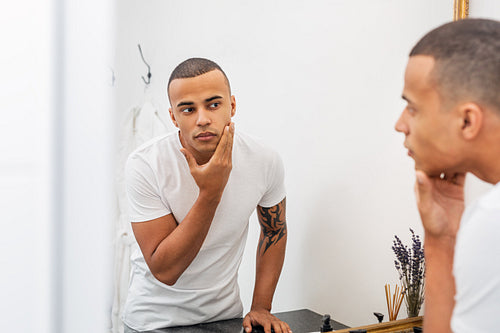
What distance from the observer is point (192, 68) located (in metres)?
0.87

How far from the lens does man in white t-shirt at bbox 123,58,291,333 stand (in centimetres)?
85

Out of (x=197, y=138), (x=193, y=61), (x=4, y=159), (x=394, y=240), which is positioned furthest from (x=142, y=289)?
(x=394, y=240)

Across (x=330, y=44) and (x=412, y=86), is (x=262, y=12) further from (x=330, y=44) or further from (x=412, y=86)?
(x=412, y=86)

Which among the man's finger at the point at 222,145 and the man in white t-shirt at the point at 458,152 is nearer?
the man in white t-shirt at the point at 458,152

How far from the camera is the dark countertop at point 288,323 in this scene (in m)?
0.89

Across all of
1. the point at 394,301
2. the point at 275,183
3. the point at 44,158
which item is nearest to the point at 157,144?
the point at 275,183

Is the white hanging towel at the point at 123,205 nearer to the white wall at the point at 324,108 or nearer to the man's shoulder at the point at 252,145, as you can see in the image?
the white wall at the point at 324,108

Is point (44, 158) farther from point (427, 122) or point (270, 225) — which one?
point (270, 225)

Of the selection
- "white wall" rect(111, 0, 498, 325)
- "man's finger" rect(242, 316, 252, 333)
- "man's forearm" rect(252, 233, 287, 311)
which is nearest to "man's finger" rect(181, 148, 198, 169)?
"white wall" rect(111, 0, 498, 325)

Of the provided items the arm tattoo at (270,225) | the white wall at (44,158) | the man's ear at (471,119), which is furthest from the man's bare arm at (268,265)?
the white wall at (44,158)

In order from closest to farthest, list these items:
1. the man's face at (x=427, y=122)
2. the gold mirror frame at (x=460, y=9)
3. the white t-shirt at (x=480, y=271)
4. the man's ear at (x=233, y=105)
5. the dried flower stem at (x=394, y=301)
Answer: the white t-shirt at (x=480, y=271) < the man's face at (x=427, y=122) < the man's ear at (x=233, y=105) < the dried flower stem at (x=394, y=301) < the gold mirror frame at (x=460, y=9)

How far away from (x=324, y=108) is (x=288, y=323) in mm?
505

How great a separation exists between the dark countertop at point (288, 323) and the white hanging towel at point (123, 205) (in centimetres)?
12

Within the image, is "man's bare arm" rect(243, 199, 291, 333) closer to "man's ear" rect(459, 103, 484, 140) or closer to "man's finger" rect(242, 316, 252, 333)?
"man's finger" rect(242, 316, 252, 333)
